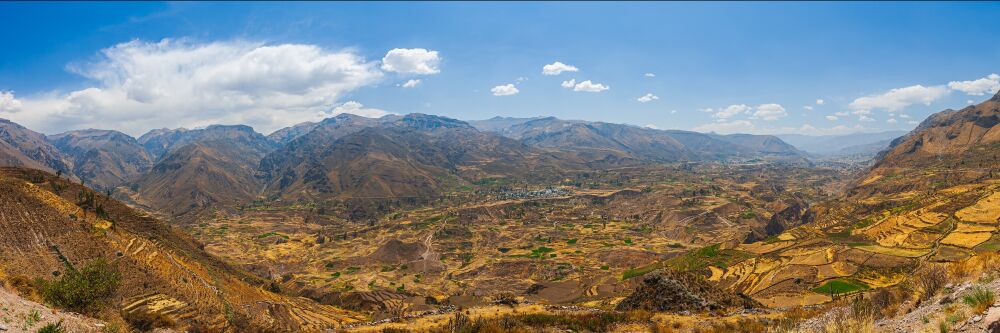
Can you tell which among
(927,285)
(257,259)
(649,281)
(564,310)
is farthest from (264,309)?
(257,259)

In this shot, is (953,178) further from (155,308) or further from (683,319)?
(155,308)

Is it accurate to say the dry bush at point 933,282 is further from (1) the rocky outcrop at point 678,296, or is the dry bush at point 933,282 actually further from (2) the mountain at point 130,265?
(2) the mountain at point 130,265

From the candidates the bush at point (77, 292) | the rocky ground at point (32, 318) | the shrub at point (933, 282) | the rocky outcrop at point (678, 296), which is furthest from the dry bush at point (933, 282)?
the bush at point (77, 292)

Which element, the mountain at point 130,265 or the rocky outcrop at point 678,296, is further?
the mountain at point 130,265

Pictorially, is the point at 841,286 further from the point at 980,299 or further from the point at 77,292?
the point at 77,292

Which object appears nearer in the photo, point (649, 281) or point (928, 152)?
point (649, 281)

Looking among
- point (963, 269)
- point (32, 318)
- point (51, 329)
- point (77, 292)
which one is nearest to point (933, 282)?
point (963, 269)

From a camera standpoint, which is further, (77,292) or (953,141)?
(953,141)
